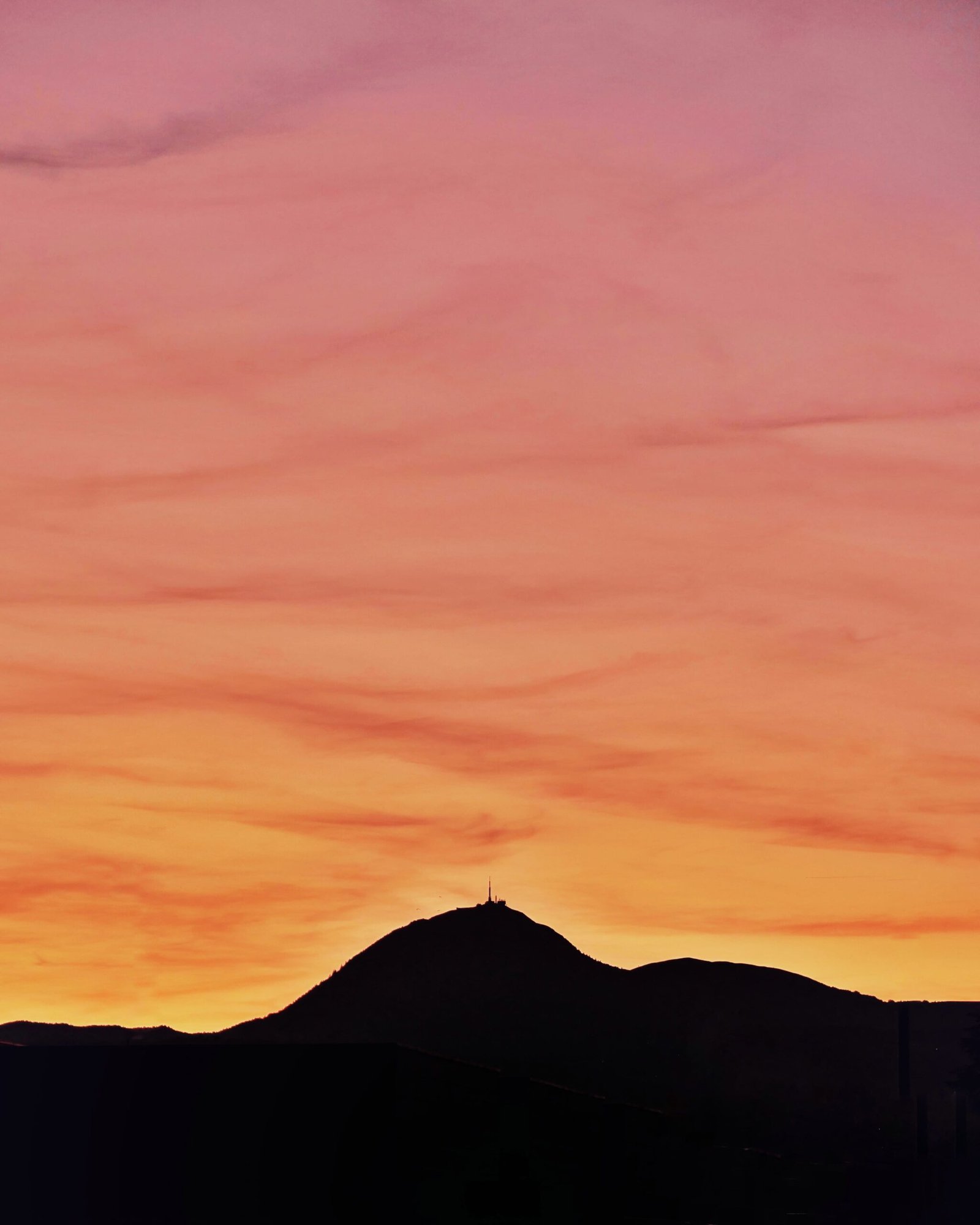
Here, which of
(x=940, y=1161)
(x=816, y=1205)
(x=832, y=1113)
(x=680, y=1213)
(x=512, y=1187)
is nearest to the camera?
(x=512, y=1187)

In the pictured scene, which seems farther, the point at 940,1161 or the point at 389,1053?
the point at 940,1161

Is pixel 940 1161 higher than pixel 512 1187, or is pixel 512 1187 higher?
pixel 940 1161

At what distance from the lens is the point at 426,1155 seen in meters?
40.8

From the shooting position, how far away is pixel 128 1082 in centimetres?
4275

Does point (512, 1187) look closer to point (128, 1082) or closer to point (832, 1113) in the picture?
point (128, 1082)

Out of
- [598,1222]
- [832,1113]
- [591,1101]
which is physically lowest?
[598,1222]

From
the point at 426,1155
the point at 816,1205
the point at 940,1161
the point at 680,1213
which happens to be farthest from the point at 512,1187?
the point at 940,1161

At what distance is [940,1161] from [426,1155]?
89481 millimetres

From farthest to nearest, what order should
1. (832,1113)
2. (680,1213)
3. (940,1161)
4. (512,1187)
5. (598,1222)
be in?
1. (832,1113)
2. (940,1161)
3. (680,1213)
4. (598,1222)
5. (512,1187)

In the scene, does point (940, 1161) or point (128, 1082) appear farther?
point (940, 1161)

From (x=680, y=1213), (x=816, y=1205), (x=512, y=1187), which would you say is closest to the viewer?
(x=512, y=1187)

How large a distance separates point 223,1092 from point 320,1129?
2.65 metres

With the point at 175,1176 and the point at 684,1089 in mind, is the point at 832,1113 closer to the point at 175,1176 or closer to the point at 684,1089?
the point at 684,1089

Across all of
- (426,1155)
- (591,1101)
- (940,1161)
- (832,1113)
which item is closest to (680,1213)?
(591,1101)
